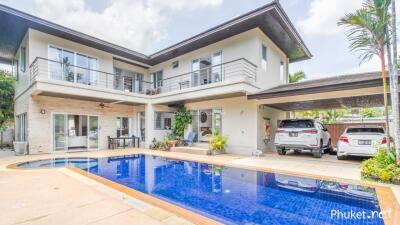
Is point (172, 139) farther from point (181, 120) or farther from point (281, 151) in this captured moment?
point (281, 151)

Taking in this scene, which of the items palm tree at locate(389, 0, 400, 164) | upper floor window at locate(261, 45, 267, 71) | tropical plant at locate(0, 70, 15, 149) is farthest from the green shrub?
tropical plant at locate(0, 70, 15, 149)

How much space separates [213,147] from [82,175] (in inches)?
281

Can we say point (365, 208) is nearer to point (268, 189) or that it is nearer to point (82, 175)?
point (268, 189)

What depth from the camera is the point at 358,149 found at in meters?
9.46

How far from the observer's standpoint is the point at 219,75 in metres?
13.5

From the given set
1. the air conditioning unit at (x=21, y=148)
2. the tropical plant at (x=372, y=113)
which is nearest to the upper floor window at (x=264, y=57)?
the air conditioning unit at (x=21, y=148)

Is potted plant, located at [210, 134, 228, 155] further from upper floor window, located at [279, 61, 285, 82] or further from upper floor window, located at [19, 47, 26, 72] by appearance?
upper floor window, located at [19, 47, 26, 72]

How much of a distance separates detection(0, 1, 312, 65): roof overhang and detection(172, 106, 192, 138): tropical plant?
4.31 meters

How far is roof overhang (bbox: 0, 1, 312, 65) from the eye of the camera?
425 inches

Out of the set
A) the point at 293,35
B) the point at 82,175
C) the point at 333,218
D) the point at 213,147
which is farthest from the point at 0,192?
the point at 293,35

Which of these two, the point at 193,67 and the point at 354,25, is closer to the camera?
the point at 354,25

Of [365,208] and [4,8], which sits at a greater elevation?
[4,8]

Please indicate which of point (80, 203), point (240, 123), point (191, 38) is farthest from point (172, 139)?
point (80, 203)

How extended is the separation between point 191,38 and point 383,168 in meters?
11.3
